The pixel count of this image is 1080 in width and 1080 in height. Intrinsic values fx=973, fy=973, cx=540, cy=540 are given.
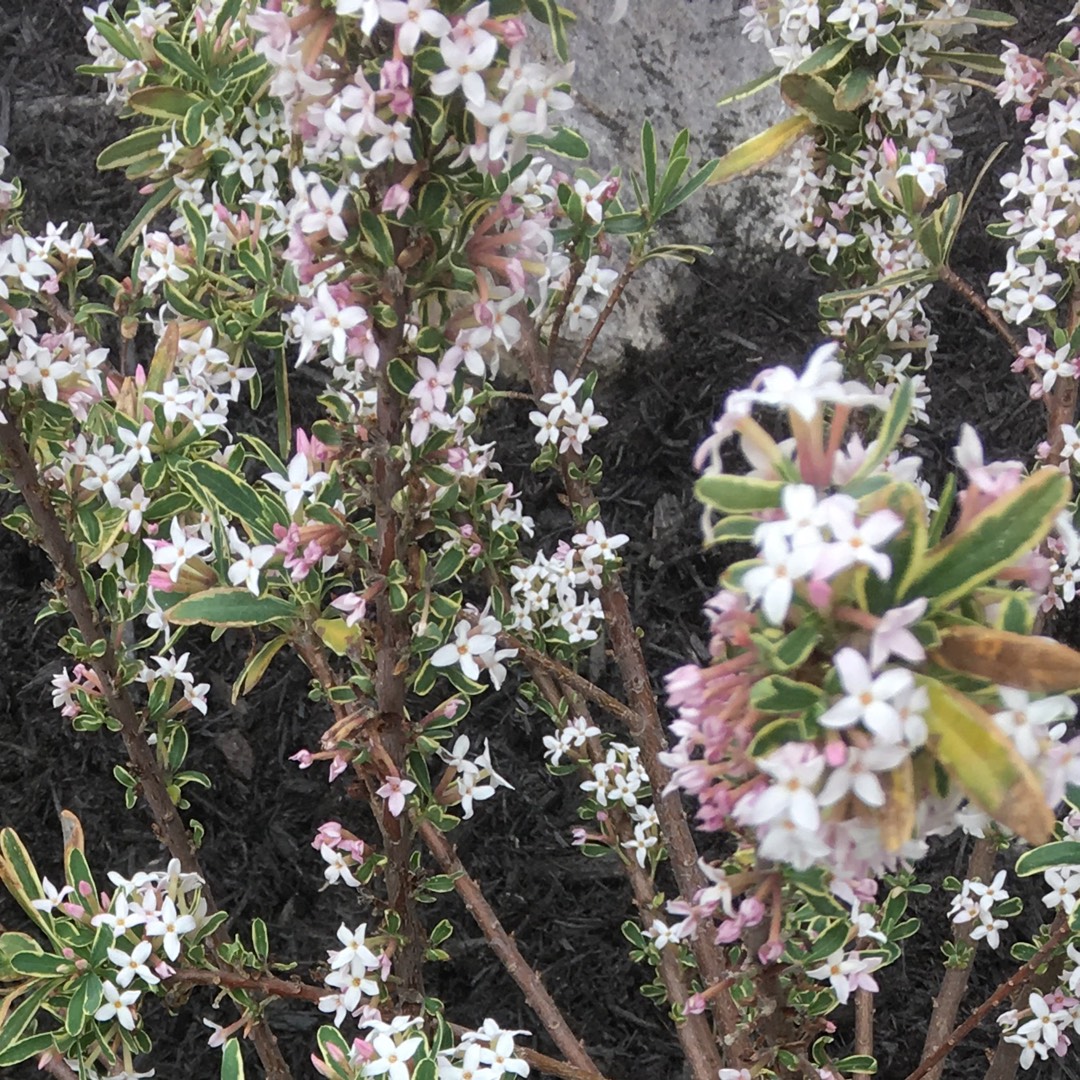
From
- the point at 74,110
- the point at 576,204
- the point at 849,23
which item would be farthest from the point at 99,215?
the point at 849,23

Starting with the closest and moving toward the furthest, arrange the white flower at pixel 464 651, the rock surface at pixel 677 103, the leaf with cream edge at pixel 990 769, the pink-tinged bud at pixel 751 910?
the leaf with cream edge at pixel 990 769
the pink-tinged bud at pixel 751 910
the white flower at pixel 464 651
the rock surface at pixel 677 103

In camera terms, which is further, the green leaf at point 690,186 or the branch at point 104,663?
the green leaf at point 690,186

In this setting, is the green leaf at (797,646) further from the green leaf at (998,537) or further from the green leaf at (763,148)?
the green leaf at (763,148)

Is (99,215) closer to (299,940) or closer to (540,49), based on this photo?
(540,49)

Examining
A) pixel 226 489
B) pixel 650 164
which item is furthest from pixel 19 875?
pixel 650 164

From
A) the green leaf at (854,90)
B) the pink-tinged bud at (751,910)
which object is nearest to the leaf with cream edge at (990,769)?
the pink-tinged bud at (751,910)

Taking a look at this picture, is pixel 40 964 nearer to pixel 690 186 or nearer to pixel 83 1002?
pixel 83 1002

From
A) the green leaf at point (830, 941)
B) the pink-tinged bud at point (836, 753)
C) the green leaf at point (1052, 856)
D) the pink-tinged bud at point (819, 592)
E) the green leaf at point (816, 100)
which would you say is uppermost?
the green leaf at point (816, 100)

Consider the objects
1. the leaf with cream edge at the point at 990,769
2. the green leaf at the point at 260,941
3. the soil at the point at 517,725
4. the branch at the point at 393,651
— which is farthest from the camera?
the soil at the point at 517,725
